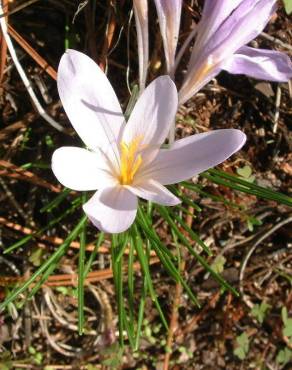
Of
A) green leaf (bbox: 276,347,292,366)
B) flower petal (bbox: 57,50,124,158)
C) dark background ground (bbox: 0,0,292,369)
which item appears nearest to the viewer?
flower petal (bbox: 57,50,124,158)

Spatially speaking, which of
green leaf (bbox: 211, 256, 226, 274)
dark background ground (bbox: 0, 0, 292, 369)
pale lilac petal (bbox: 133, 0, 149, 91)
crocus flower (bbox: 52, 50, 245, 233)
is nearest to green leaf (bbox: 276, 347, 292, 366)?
dark background ground (bbox: 0, 0, 292, 369)

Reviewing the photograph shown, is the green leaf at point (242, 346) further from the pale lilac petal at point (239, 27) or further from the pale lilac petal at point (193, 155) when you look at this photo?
the pale lilac petal at point (239, 27)

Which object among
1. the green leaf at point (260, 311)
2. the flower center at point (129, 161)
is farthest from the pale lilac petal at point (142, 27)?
the green leaf at point (260, 311)

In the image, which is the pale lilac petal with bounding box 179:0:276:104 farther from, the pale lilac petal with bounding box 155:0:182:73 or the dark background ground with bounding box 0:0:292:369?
the dark background ground with bounding box 0:0:292:369

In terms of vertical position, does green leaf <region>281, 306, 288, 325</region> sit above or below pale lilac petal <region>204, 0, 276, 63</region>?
below

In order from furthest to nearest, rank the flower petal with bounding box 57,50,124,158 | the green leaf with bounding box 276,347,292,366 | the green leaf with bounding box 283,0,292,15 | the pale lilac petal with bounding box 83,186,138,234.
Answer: the green leaf with bounding box 276,347,292,366, the green leaf with bounding box 283,0,292,15, the flower petal with bounding box 57,50,124,158, the pale lilac petal with bounding box 83,186,138,234

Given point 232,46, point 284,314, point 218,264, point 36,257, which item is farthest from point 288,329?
point 232,46

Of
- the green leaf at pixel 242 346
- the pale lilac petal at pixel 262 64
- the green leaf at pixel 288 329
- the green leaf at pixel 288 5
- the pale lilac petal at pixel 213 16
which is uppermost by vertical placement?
the pale lilac petal at pixel 213 16

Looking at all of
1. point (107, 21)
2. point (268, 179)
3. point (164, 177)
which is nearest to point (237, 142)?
point (164, 177)
